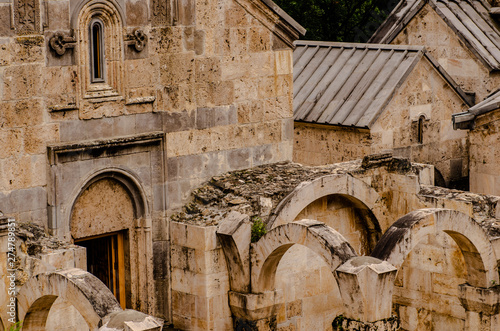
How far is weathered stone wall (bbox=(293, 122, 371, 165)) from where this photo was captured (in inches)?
923

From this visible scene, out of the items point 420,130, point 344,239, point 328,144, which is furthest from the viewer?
point 420,130

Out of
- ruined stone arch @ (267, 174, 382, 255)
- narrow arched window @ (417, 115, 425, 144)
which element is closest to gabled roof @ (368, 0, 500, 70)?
narrow arched window @ (417, 115, 425, 144)

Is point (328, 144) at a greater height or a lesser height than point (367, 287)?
greater

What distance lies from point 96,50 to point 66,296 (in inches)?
180

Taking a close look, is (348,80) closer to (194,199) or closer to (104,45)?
(194,199)

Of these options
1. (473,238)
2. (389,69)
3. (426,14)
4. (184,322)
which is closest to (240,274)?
(184,322)

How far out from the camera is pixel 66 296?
14.4 meters

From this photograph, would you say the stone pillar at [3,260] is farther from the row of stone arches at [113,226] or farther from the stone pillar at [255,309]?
the stone pillar at [255,309]

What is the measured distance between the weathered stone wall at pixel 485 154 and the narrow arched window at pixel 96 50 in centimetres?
947

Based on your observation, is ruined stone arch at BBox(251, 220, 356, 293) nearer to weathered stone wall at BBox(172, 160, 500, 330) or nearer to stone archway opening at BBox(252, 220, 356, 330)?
stone archway opening at BBox(252, 220, 356, 330)

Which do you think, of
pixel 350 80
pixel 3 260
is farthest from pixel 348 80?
pixel 3 260

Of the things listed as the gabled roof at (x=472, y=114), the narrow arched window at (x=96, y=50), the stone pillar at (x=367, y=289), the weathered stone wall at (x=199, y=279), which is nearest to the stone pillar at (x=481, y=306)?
the stone pillar at (x=367, y=289)

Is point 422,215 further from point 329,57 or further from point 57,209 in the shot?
point 329,57

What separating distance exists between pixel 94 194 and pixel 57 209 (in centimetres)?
95
